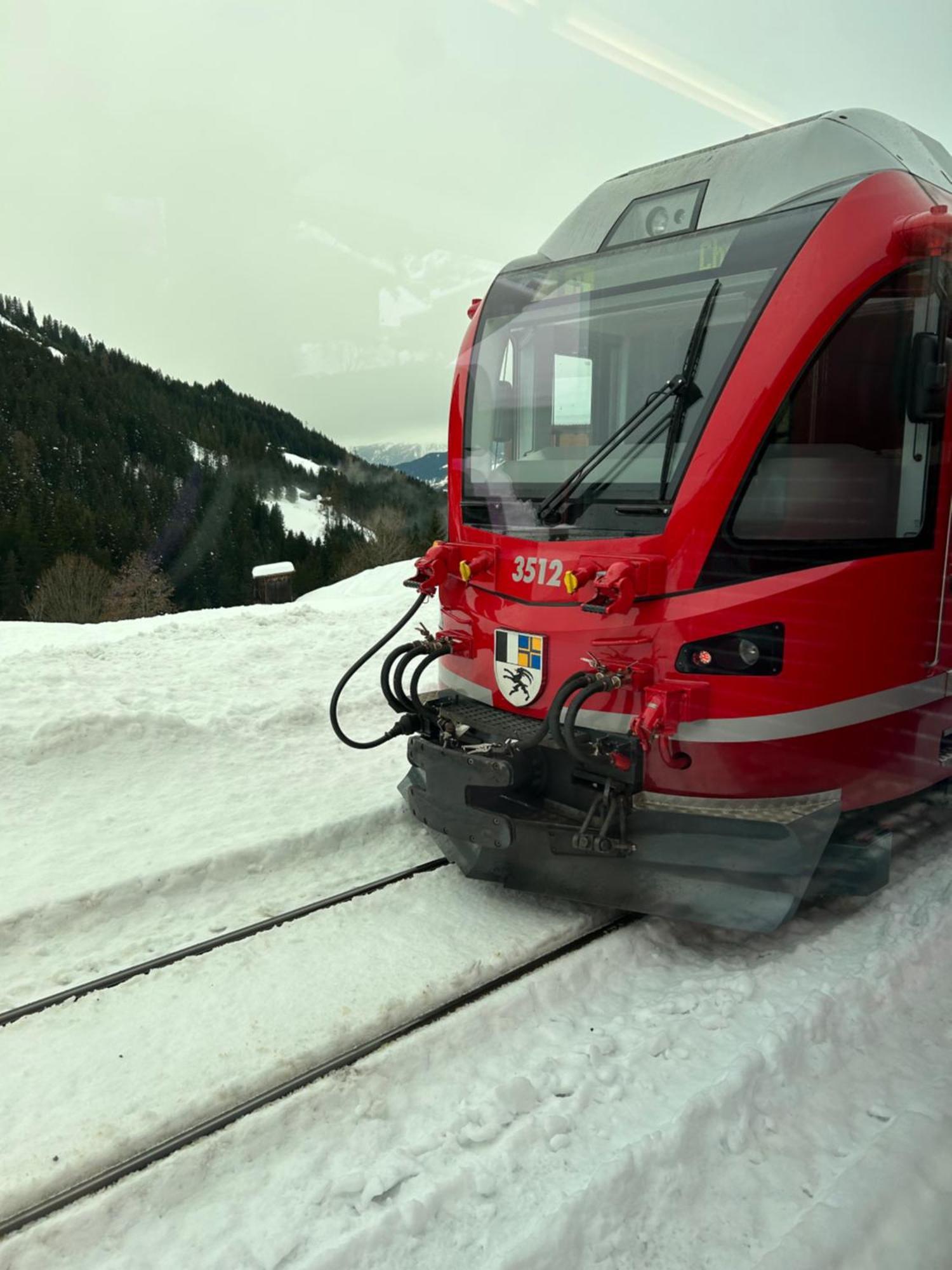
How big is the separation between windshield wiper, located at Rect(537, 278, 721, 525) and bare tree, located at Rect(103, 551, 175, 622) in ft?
140

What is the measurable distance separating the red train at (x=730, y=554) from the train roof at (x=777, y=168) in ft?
0.06

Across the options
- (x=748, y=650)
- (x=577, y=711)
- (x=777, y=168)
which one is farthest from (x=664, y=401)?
(x=577, y=711)

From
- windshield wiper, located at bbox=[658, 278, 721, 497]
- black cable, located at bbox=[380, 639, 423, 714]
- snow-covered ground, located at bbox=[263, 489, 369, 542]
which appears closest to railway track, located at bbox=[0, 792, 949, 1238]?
black cable, located at bbox=[380, 639, 423, 714]

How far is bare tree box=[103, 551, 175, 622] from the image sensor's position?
45.9 meters

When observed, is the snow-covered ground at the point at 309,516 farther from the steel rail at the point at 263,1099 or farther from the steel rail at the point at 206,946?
the steel rail at the point at 263,1099

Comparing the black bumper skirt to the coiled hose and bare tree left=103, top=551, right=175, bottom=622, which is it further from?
bare tree left=103, top=551, right=175, bottom=622

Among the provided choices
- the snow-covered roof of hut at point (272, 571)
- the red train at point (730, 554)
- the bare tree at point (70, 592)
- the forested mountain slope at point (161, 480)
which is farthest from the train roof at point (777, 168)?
the bare tree at point (70, 592)

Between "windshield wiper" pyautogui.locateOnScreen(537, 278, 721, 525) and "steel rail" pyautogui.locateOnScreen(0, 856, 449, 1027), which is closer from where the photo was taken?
"steel rail" pyautogui.locateOnScreen(0, 856, 449, 1027)

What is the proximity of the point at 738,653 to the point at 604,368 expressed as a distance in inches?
56.1

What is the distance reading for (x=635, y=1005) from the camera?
3371mm

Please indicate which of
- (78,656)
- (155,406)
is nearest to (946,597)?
(78,656)

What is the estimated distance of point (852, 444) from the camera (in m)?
3.64

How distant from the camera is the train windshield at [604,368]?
3570 millimetres

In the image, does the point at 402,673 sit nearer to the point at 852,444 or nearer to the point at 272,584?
the point at 852,444
